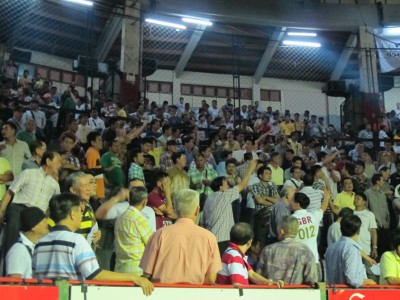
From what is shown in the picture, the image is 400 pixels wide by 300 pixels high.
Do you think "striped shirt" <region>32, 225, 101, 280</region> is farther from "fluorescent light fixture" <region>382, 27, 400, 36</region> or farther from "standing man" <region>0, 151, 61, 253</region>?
"fluorescent light fixture" <region>382, 27, 400, 36</region>

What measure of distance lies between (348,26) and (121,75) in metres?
7.48

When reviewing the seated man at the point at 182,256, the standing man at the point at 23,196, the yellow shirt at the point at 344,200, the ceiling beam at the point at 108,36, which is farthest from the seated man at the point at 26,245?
the ceiling beam at the point at 108,36

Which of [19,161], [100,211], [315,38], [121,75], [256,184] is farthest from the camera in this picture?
[315,38]

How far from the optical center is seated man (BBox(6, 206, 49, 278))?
11.6 feet

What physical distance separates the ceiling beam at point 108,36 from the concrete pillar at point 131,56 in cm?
202

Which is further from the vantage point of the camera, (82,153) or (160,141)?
(160,141)

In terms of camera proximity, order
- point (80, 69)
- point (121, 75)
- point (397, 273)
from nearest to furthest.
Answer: point (397, 273) < point (80, 69) < point (121, 75)

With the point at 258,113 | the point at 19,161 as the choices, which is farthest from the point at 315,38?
the point at 19,161

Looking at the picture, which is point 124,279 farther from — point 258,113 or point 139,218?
point 258,113

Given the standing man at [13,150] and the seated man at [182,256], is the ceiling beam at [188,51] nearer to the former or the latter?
the standing man at [13,150]

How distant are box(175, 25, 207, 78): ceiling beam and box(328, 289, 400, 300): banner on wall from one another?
1531 cm

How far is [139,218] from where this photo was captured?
459 cm

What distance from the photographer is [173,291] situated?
335cm

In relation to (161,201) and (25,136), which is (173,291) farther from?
(25,136)
